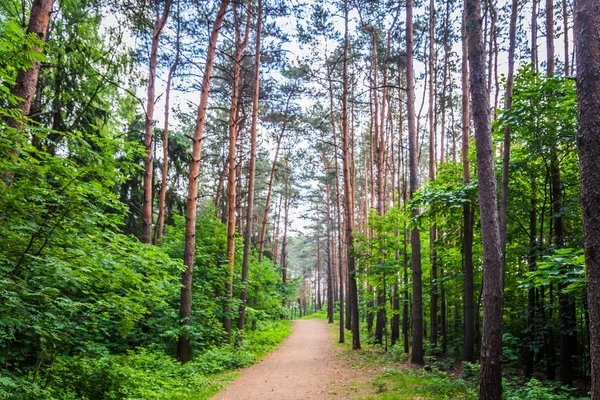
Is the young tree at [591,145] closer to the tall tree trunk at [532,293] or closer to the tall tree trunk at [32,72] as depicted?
the tall tree trunk at [532,293]

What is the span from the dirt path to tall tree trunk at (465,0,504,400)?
269cm

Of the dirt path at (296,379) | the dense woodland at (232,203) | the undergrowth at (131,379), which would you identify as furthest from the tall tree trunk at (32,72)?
the dirt path at (296,379)

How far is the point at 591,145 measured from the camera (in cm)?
311

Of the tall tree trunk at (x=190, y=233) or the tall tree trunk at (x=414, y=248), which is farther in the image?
the tall tree trunk at (x=414, y=248)

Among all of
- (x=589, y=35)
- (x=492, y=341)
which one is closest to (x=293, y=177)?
(x=492, y=341)

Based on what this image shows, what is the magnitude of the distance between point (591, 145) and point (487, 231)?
8.51ft

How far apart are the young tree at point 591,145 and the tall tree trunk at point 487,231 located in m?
2.23

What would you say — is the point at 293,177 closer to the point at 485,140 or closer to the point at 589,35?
the point at 485,140

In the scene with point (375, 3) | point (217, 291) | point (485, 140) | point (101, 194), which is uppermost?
point (375, 3)

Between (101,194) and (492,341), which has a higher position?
(101,194)

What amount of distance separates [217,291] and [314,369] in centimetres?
517

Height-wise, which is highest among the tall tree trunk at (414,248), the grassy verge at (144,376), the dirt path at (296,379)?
the tall tree trunk at (414,248)

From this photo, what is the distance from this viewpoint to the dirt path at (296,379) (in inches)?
270

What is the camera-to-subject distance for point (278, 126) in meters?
19.7
